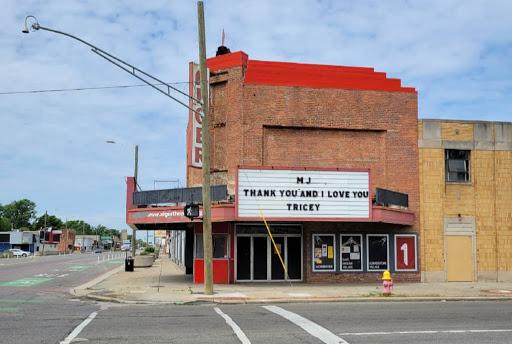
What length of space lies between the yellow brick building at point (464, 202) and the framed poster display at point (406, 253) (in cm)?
42

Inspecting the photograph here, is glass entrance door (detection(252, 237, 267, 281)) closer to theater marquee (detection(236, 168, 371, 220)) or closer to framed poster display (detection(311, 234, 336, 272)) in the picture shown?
framed poster display (detection(311, 234, 336, 272))

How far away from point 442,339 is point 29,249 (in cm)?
13340

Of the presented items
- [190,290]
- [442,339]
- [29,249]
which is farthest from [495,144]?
[29,249]

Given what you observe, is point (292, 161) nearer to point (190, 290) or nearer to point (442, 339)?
point (190, 290)

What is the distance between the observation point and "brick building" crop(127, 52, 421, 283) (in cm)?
2436

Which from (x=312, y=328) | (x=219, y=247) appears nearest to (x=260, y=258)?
(x=219, y=247)

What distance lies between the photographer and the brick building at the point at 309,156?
24.4m

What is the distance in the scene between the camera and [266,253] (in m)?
24.8

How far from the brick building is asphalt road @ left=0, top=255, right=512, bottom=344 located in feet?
23.5

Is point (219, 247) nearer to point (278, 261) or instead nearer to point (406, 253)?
point (278, 261)

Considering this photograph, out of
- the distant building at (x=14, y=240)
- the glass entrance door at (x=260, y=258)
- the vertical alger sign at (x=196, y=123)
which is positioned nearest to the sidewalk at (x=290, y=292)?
the glass entrance door at (x=260, y=258)

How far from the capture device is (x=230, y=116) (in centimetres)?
2486

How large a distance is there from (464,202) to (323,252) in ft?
23.6

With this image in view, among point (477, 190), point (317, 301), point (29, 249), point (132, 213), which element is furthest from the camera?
point (29, 249)
